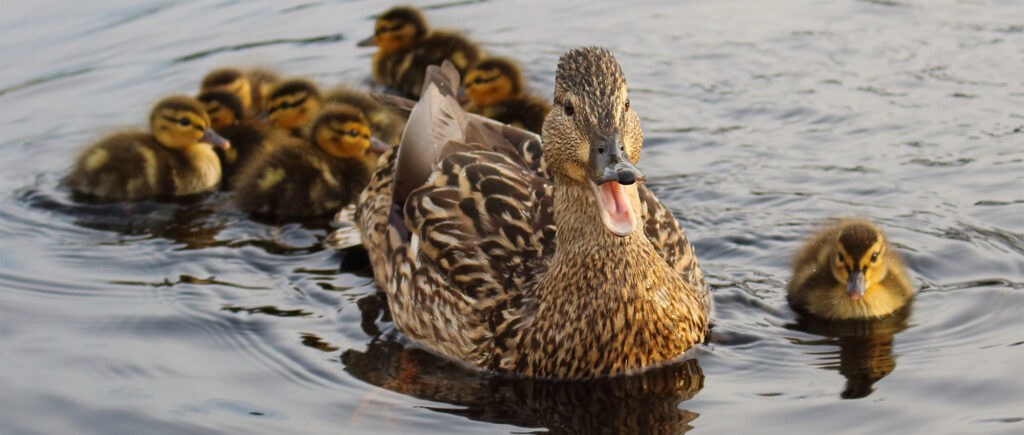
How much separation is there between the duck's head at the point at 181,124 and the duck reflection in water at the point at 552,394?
1.69 m

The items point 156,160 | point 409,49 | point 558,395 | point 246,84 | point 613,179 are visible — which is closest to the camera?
point 613,179

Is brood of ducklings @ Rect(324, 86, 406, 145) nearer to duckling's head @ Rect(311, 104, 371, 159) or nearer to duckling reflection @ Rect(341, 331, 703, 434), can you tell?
duckling's head @ Rect(311, 104, 371, 159)

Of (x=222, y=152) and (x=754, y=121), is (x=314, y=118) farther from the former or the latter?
(x=754, y=121)

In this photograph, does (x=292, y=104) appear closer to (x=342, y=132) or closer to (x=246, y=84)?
(x=246, y=84)

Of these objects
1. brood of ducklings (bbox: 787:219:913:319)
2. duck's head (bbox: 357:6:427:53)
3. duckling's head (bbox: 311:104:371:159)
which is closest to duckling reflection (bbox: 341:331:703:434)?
brood of ducklings (bbox: 787:219:913:319)

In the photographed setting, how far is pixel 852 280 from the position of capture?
3643mm

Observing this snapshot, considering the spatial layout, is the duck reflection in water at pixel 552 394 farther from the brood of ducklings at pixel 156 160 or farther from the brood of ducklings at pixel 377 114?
the brood of ducklings at pixel 377 114

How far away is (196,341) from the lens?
12.1ft

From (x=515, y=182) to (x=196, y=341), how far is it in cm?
101

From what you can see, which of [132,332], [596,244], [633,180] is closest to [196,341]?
[132,332]

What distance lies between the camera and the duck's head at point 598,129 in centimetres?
288

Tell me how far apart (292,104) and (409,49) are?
3.01ft

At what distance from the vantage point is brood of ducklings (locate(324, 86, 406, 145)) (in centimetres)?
534

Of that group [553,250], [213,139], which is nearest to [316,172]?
[213,139]
